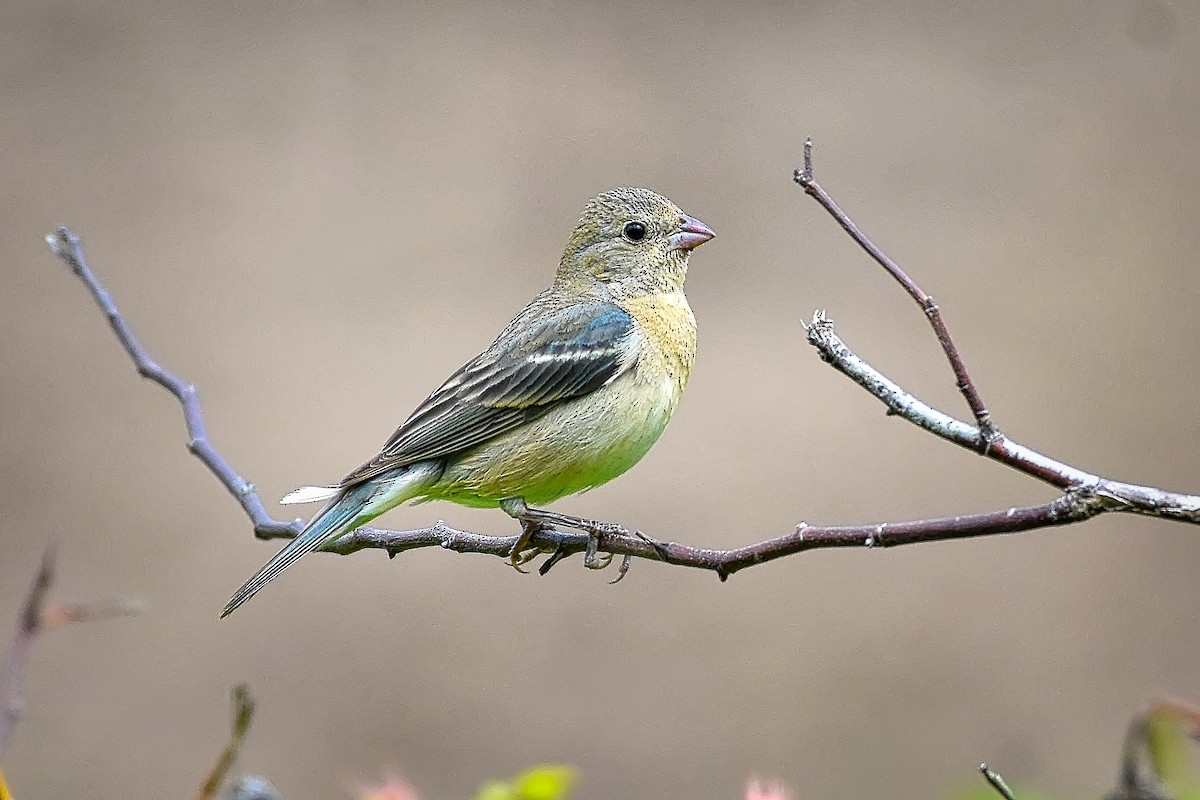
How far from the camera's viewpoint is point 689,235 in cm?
415

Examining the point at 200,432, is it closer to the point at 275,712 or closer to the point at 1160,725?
the point at 1160,725

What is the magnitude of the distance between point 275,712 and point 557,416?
4.18m

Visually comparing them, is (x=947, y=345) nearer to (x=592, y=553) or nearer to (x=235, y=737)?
(x=235, y=737)

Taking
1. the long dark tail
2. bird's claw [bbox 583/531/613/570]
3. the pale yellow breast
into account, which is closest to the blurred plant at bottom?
the long dark tail

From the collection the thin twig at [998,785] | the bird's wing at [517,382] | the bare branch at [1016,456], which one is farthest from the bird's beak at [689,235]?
the thin twig at [998,785]

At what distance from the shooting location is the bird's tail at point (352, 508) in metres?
3.15

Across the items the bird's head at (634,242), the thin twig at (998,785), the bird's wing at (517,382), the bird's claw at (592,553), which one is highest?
the bird's head at (634,242)

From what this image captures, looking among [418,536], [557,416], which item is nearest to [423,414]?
[557,416]

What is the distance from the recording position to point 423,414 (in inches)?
151

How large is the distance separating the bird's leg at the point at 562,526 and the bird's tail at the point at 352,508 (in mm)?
248

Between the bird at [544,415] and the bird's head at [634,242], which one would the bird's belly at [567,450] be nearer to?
the bird at [544,415]

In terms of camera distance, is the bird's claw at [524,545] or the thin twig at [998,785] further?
the bird's claw at [524,545]

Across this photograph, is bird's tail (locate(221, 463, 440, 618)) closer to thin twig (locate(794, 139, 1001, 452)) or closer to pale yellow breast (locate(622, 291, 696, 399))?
pale yellow breast (locate(622, 291, 696, 399))

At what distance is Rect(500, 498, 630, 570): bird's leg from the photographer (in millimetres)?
3115
